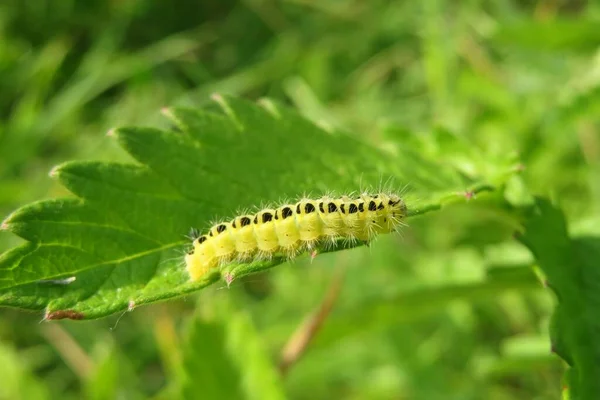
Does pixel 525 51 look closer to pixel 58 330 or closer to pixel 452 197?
pixel 452 197

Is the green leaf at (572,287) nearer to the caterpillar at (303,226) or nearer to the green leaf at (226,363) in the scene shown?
the caterpillar at (303,226)

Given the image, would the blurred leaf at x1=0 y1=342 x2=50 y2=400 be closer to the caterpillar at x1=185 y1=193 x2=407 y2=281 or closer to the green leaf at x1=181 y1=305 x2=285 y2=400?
the green leaf at x1=181 y1=305 x2=285 y2=400

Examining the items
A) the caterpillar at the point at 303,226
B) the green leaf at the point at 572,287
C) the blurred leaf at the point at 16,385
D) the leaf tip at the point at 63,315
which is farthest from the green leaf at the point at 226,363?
the blurred leaf at the point at 16,385

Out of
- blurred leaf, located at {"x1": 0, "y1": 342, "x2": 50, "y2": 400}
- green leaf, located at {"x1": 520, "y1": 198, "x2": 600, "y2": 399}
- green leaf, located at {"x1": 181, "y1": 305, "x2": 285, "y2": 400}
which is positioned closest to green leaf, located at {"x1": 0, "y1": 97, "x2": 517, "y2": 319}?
→ green leaf, located at {"x1": 520, "y1": 198, "x2": 600, "y2": 399}

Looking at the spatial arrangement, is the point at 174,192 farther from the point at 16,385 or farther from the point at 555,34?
the point at 16,385

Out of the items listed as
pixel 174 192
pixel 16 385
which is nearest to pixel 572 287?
pixel 174 192

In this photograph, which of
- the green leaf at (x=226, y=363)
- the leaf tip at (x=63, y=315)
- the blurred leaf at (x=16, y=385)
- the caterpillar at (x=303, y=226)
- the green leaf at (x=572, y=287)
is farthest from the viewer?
the blurred leaf at (x=16, y=385)

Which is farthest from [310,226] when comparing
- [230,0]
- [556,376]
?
[230,0]
